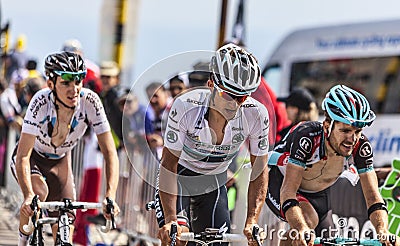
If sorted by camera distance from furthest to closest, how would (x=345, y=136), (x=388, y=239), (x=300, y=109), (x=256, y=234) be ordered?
(x=300, y=109) → (x=345, y=136) → (x=388, y=239) → (x=256, y=234)

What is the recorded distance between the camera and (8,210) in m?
14.7

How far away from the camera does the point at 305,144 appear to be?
7.12m

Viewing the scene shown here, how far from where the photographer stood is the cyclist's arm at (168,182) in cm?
655

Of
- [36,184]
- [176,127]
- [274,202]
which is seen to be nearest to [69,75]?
[36,184]

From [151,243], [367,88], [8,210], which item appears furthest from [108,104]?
[367,88]

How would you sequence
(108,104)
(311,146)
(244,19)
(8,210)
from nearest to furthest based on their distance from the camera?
(311,146) → (108,104) → (8,210) → (244,19)

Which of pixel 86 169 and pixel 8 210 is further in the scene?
pixel 8 210

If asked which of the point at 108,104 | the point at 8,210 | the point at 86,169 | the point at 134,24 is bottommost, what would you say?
the point at 8,210

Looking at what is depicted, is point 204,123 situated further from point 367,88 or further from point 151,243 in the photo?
point 367,88

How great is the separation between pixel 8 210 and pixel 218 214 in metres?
8.18

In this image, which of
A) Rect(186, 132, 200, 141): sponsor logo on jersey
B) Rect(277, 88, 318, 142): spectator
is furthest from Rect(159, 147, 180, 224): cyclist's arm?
Rect(277, 88, 318, 142): spectator

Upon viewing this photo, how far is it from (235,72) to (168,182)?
2.76 feet

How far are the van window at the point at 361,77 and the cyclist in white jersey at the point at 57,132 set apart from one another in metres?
10.1

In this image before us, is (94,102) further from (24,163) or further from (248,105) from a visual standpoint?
(248,105)
